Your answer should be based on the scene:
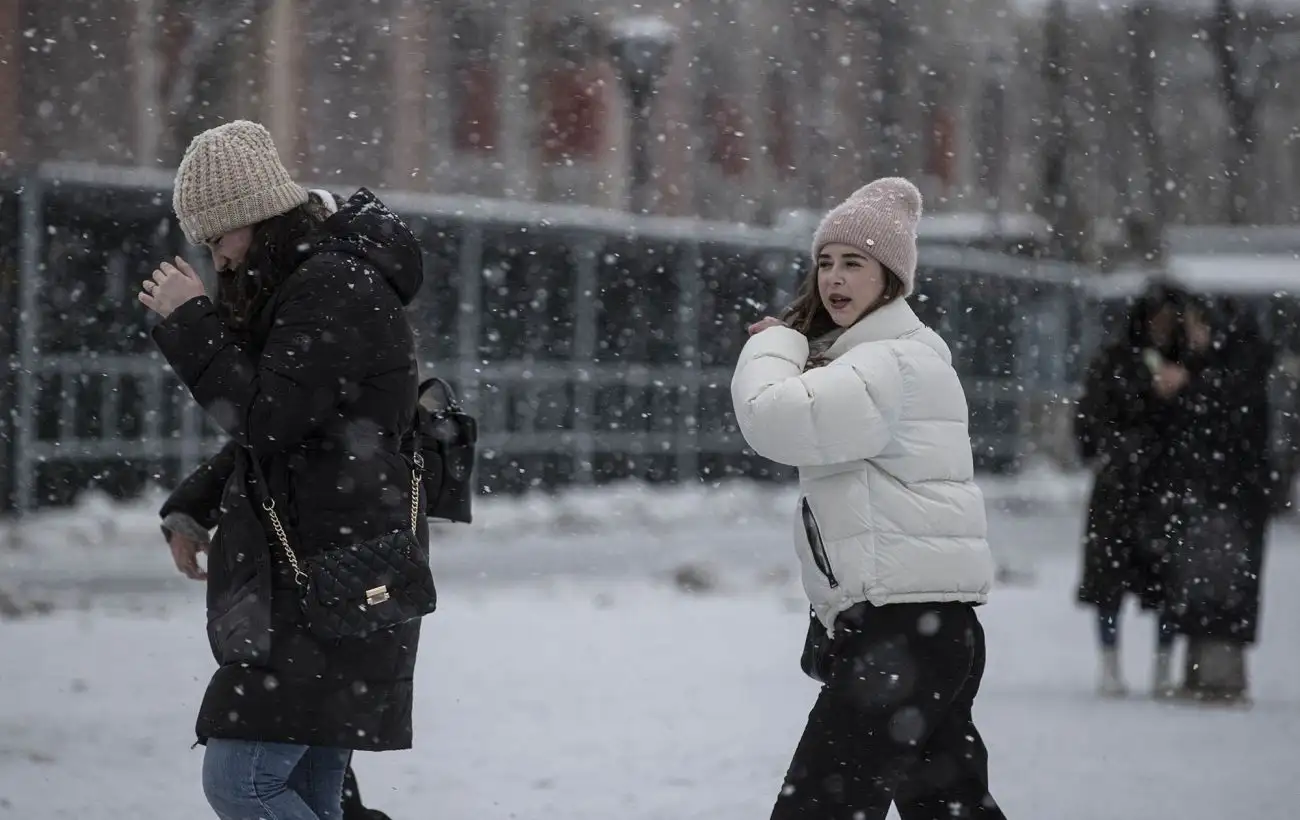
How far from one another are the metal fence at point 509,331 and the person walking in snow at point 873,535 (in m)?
12.3

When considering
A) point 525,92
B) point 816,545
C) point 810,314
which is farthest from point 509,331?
point 816,545

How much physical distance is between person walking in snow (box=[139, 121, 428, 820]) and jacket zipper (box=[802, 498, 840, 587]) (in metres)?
0.75

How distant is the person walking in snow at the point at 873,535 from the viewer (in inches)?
130

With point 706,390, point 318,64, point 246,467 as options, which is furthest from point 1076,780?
point 318,64

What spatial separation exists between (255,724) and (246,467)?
1.51 feet

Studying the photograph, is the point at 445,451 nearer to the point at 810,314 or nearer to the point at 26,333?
the point at 810,314

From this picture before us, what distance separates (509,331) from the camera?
18.6 metres

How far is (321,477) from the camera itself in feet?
10.5

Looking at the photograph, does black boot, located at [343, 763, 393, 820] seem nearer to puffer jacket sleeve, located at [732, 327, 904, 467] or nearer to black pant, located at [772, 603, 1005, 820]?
black pant, located at [772, 603, 1005, 820]

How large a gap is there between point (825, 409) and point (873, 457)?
149 mm

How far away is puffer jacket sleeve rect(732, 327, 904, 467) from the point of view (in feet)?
10.8

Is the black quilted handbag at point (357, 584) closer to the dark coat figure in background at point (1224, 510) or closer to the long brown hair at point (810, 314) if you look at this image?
the long brown hair at point (810, 314)

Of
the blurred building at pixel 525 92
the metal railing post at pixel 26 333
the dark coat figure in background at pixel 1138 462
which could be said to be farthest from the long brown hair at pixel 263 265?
the blurred building at pixel 525 92

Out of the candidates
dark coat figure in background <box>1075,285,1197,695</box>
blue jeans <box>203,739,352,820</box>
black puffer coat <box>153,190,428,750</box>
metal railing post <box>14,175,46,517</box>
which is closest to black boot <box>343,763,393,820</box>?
blue jeans <box>203,739,352,820</box>
